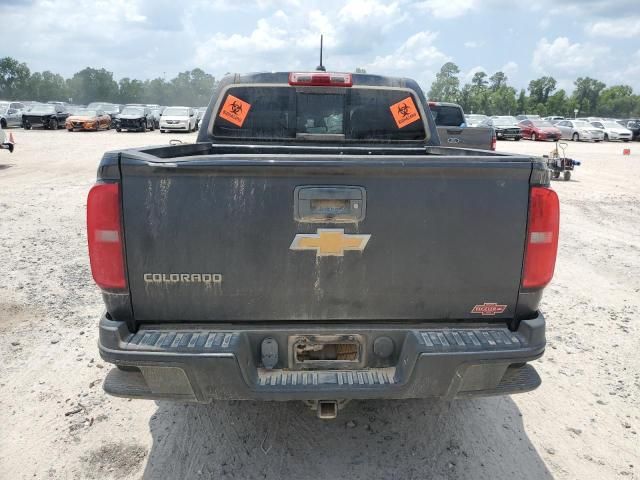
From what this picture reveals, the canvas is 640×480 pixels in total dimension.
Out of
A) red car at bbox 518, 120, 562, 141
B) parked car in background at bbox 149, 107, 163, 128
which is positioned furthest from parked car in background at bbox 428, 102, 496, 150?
parked car in background at bbox 149, 107, 163, 128

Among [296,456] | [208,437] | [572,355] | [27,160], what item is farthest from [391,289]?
[27,160]

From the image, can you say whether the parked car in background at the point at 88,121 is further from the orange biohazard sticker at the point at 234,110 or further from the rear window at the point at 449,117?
the orange biohazard sticker at the point at 234,110

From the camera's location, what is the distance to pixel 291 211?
244 cm

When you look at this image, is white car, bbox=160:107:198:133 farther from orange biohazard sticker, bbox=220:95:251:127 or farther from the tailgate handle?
the tailgate handle

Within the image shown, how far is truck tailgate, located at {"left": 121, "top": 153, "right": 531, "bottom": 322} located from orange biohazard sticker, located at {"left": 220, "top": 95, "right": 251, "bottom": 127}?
2.11 meters

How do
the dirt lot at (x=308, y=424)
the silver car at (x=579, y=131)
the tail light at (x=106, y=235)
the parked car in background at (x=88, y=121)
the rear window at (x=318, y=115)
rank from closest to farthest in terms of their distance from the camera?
the tail light at (x=106, y=235)
the dirt lot at (x=308, y=424)
the rear window at (x=318, y=115)
the parked car in background at (x=88, y=121)
the silver car at (x=579, y=131)

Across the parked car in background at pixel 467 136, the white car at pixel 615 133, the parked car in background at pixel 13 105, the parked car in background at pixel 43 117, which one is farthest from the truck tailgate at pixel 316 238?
the white car at pixel 615 133

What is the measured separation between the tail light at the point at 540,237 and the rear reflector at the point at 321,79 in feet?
7.16

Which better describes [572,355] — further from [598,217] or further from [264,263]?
[598,217]

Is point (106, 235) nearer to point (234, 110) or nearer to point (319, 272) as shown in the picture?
point (319, 272)

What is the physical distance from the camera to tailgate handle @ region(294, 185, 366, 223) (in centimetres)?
244

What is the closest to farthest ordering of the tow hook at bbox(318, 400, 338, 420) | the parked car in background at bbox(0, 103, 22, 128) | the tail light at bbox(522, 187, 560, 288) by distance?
the tail light at bbox(522, 187, 560, 288) < the tow hook at bbox(318, 400, 338, 420) < the parked car in background at bbox(0, 103, 22, 128)

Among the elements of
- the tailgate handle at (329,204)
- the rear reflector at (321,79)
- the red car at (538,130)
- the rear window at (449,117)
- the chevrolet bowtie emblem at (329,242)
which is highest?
the rear reflector at (321,79)

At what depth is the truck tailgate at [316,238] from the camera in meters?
2.43
